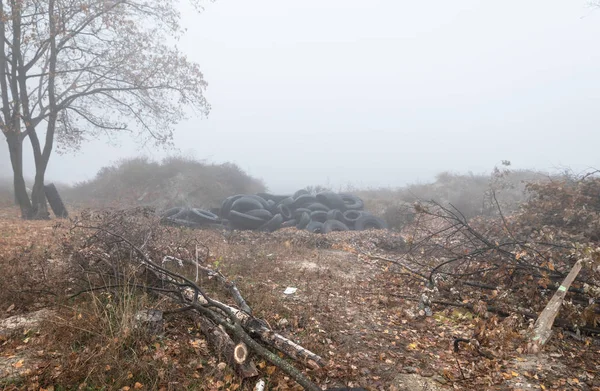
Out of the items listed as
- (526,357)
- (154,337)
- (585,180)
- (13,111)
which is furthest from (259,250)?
(13,111)

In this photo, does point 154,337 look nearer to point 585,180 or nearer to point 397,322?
point 397,322

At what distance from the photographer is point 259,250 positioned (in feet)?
28.0

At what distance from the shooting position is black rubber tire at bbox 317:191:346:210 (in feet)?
49.3

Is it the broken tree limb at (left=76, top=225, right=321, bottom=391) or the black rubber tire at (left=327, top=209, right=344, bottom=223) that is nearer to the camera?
the broken tree limb at (left=76, top=225, right=321, bottom=391)

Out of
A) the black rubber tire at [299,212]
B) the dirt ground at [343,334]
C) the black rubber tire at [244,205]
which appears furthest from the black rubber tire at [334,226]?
the dirt ground at [343,334]

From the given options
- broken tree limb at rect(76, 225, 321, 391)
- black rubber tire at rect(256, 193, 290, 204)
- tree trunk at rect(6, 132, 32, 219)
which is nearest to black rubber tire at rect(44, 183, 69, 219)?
tree trunk at rect(6, 132, 32, 219)

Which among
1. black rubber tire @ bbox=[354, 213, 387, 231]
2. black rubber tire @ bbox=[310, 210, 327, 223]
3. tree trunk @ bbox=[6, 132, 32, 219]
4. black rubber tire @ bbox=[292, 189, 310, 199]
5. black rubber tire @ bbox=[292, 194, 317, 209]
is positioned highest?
tree trunk @ bbox=[6, 132, 32, 219]

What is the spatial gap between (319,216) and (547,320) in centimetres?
991

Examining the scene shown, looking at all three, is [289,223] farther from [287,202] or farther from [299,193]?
[299,193]

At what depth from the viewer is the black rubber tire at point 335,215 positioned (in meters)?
13.9

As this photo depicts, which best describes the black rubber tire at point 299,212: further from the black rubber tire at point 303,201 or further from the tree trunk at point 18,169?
the tree trunk at point 18,169

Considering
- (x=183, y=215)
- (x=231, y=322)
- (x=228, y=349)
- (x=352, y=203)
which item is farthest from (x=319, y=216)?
A: (x=228, y=349)

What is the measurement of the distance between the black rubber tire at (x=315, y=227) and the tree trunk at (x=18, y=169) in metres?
9.49

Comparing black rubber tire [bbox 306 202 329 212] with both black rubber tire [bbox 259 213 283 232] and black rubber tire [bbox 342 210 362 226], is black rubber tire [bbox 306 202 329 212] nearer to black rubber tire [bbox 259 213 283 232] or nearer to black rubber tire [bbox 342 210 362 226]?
black rubber tire [bbox 342 210 362 226]
